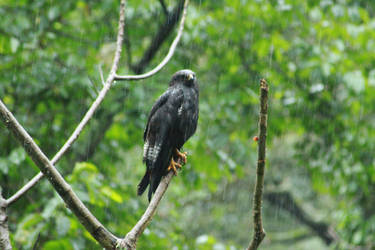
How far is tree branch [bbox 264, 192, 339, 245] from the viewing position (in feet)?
31.2

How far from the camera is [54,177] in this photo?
1532 millimetres

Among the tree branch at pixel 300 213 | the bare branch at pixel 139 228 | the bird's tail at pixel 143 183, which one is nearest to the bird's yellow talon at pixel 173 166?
the bird's tail at pixel 143 183

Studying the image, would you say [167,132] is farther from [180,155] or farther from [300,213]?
[300,213]

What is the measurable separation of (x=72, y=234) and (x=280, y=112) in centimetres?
330

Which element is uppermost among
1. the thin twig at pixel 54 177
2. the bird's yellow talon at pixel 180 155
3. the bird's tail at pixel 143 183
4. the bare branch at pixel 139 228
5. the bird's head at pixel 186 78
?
the bird's head at pixel 186 78

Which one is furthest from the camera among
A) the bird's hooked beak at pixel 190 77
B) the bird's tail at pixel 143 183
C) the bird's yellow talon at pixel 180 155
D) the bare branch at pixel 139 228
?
the bird's hooked beak at pixel 190 77

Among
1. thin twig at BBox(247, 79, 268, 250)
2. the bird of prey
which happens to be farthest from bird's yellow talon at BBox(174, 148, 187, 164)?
thin twig at BBox(247, 79, 268, 250)

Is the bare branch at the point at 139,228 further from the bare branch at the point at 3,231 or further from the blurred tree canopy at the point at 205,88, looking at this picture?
the blurred tree canopy at the point at 205,88

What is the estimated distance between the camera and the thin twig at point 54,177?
1.49 m

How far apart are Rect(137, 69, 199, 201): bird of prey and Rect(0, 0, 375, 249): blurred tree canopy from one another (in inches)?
31.3

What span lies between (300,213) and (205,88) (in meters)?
5.60

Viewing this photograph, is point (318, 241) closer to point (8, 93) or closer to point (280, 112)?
point (280, 112)

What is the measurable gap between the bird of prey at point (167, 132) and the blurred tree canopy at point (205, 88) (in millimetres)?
795

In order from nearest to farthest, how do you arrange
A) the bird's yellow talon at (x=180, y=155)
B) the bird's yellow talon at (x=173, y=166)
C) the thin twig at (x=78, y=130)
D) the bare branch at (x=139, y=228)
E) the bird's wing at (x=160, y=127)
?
the bare branch at (x=139, y=228) < the thin twig at (x=78, y=130) < the bird's yellow talon at (x=173, y=166) < the bird's wing at (x=160, y=127) < the bird's yellow talon at (x=180, y=155)
